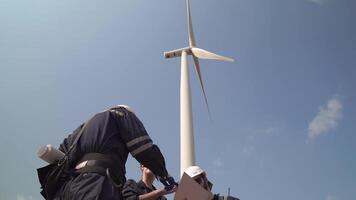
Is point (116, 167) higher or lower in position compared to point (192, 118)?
higher

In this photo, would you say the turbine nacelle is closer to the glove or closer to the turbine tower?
the turbine tower

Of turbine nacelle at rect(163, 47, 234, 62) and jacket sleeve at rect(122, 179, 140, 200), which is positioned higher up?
turbine nacelle at rect(163, 47, 234, 62)

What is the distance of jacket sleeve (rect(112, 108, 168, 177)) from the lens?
4934 mm

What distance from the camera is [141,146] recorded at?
4980 mm

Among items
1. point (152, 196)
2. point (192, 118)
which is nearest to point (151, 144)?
point (152, 196)

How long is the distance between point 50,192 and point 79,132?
0.94 metres

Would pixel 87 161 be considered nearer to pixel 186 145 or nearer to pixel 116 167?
pixel 116 167

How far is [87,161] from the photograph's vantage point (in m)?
4.84

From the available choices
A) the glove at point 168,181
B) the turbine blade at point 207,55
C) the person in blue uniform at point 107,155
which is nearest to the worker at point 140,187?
the glove at point 168,181

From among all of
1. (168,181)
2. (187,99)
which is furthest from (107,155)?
(187,99)

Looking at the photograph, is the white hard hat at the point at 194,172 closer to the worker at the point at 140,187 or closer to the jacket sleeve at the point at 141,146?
the worker at the point at 140,187

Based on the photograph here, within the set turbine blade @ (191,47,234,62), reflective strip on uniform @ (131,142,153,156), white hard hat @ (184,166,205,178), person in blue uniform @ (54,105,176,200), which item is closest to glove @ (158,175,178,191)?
person in blue uniform @ (54,105,176,200)

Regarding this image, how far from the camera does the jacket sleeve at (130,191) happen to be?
284 inches

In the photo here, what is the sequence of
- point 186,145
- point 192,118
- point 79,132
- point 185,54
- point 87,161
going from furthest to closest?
1. point 185,54
2. point 192,118
3. point 186,145
4. point 79,132
5. point 87,161
